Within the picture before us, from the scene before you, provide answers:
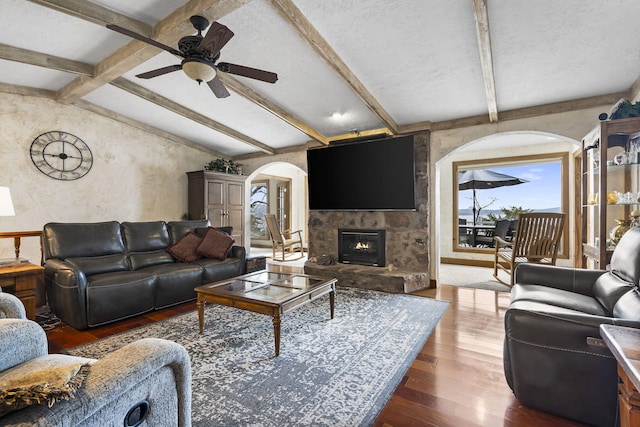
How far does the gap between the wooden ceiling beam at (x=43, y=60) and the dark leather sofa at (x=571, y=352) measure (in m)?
4.91

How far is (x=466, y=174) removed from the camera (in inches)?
255

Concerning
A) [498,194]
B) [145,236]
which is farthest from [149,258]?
[498,194]

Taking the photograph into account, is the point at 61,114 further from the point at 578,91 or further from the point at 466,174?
the point at 466,174

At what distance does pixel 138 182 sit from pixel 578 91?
6614 millimetres

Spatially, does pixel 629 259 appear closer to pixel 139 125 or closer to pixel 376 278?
pixel 376 278

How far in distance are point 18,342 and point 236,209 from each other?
5448 millimetres

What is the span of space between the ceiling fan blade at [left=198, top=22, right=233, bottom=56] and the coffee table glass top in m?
1.96

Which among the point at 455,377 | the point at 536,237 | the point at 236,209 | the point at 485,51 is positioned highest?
the point at 485,51

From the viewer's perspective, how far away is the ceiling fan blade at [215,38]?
2127 millimetres

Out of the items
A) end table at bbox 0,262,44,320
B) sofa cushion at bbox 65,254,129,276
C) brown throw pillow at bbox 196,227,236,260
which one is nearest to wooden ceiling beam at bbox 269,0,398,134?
brown throw pillow at bbox 196,227,236,260

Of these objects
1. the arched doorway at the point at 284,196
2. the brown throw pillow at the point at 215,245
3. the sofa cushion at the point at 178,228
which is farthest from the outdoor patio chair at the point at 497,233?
the sofa cushion at the point at 178,228

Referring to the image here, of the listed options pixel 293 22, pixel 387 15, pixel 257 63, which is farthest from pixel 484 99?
pixel 257 63

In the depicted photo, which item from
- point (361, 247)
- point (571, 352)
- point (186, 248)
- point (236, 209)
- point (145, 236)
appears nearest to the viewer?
point (571, 352)

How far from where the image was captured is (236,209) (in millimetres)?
6406
